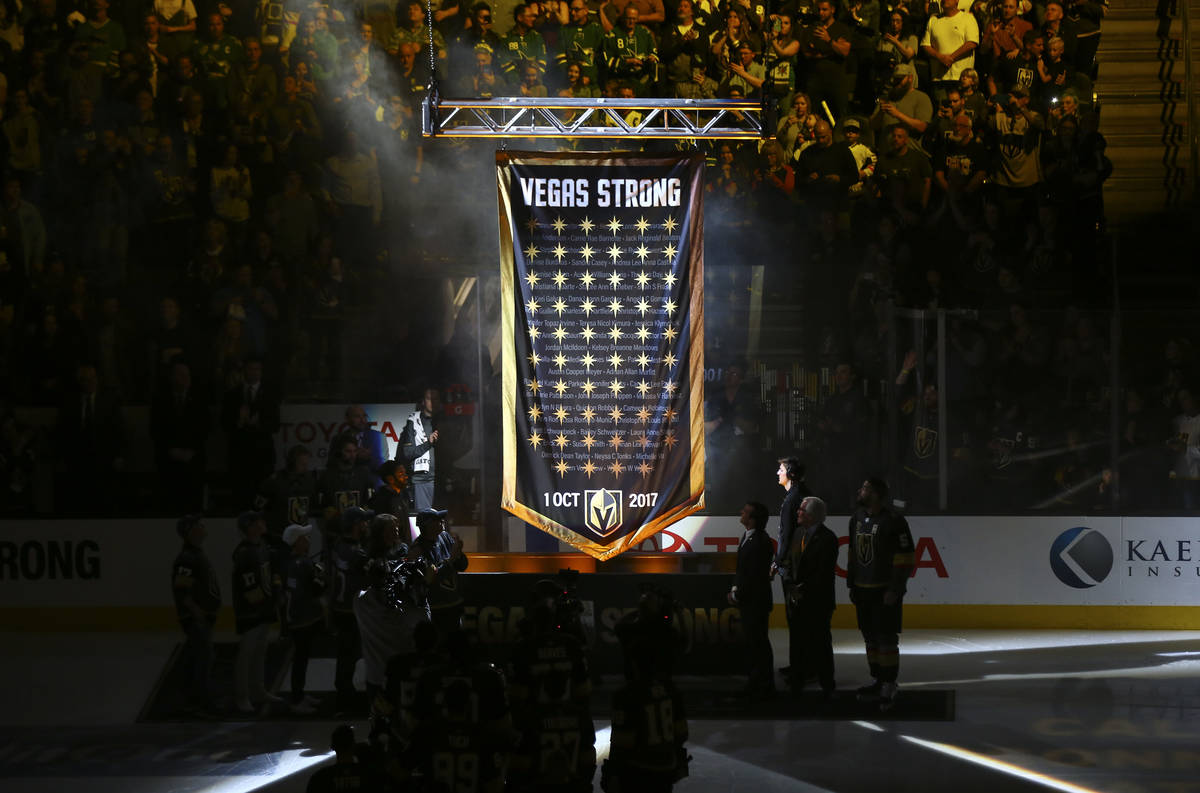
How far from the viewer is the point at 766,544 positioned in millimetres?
11492

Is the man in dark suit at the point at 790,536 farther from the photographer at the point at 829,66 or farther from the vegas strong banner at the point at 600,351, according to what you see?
the photographer at the point at 829,66

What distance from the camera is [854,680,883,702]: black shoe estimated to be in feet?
37.4

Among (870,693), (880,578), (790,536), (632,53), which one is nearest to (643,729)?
(880,578)

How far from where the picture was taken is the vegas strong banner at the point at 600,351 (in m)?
12.1

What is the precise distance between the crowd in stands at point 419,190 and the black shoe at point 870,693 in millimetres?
3359

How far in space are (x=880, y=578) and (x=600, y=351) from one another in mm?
2892

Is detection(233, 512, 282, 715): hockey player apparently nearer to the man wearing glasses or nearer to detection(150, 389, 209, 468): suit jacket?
detection(150, 389, 209, 468): suit jacket

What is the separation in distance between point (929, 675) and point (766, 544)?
2.10 meters

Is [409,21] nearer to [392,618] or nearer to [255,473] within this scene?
[255,473]

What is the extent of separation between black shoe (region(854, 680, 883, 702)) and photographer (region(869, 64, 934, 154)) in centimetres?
760

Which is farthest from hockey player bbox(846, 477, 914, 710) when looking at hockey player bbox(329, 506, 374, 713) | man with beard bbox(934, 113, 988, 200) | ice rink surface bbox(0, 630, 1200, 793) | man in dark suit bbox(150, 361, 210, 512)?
man in dark suit bbox(150, 361, 210, 512)

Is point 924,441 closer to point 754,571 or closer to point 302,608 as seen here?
point 754,571

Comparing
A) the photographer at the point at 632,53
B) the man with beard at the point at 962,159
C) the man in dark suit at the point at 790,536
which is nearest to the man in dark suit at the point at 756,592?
the man in dark suit at the point at 790,536

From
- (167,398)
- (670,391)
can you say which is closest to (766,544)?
(670,391)
